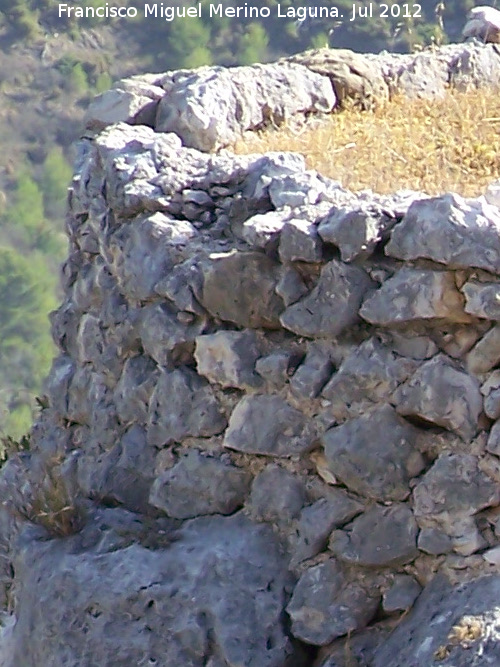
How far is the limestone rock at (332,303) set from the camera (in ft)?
11.1

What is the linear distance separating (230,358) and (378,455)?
613 millimetres

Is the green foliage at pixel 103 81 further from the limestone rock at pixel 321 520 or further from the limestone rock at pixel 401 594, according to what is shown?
the limestone rock at pixel 401 594

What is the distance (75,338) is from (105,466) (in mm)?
760

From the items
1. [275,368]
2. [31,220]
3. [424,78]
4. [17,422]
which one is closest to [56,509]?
[275,368]

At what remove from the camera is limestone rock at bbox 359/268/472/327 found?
10.5ft

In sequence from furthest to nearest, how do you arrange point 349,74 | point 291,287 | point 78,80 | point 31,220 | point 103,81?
point 103,81 → point 78,80 → point 31,220 → point 349,74 → point 291,287

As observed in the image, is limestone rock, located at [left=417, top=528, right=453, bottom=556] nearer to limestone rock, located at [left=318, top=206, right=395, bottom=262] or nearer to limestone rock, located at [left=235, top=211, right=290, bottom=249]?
limestone rock, located at [left=318, top=206, right=395, bottom=262]

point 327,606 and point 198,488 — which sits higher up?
point 198,488

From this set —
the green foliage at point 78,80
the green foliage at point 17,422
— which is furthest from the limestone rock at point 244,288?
the green foliage at point 78,80

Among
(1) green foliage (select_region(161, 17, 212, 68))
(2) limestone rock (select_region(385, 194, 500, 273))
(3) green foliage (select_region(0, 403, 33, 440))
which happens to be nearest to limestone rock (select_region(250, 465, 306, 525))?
(2) limestone rock (select_region(385, 194, 500, 273))

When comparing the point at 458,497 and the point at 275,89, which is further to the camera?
the point at 275,89

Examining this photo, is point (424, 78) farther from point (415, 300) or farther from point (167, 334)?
point (415, 300)

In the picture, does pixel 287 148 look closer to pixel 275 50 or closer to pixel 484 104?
pixel 484 104

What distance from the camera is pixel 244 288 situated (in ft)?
11.9
